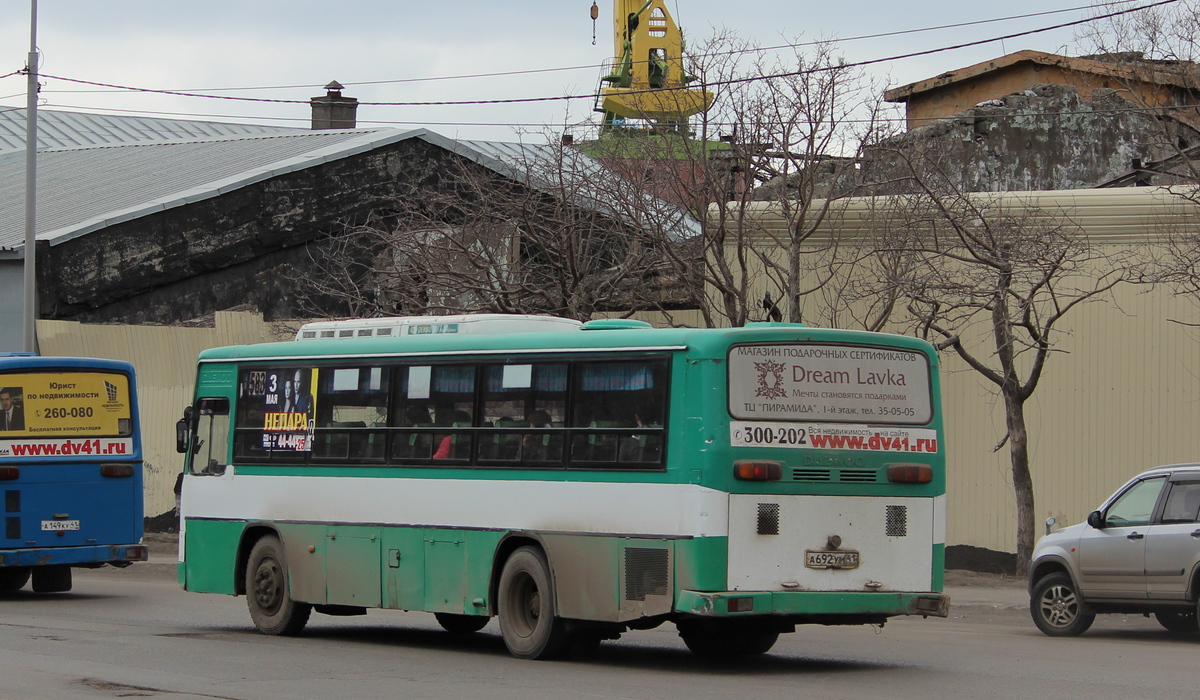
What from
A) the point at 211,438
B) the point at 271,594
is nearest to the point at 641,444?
the point at 271,594

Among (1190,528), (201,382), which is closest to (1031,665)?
(1190,528)

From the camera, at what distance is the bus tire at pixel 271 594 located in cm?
1476

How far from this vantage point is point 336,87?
4584cm

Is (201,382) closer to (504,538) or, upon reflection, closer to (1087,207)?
(504,538)

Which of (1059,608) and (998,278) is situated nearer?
(1059,608)

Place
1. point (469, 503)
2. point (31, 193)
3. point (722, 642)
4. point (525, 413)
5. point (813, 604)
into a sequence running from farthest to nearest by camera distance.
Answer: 1. point (31, 193)
2. point (722, 642)
3. point (469, 503)
4. point (525, 413)
5. point (813, 604)

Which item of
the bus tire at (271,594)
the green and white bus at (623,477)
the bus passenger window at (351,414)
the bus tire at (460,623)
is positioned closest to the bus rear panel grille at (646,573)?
the green and white bus at (623,477)

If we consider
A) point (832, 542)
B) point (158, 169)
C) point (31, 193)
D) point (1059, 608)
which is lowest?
point (1059, 608)

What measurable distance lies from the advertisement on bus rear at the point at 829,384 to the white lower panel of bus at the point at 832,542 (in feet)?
2.08

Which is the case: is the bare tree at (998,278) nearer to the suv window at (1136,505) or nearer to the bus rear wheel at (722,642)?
the suv window at (1136,505)

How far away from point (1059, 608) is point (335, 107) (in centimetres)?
3408

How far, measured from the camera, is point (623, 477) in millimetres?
11617

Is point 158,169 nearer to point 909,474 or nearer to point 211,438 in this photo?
point 211,438

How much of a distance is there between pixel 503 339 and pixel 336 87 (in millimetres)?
34758
